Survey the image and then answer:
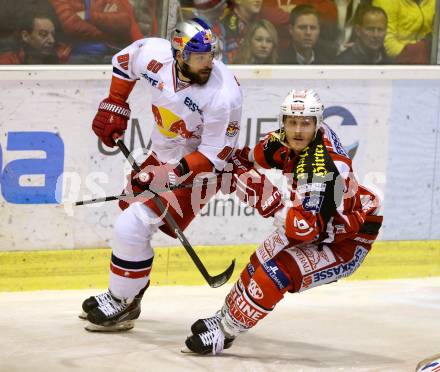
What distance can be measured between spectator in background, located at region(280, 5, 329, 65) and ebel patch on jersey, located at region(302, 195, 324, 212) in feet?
6.53

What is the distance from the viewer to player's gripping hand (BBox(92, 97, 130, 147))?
202 inches

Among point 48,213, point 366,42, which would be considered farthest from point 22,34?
point 366,42

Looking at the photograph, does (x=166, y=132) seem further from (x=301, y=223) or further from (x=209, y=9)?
(x=209, y=9)

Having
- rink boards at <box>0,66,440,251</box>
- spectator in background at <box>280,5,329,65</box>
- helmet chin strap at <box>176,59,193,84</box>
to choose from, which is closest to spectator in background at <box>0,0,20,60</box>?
rink boards at <box>0,66,440,251</box>

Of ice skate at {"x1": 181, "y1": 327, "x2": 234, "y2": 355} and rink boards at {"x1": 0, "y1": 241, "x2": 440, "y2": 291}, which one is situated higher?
ice skate at {"x1": 181, "y1": 327, "x2": 234, "y2": 355}

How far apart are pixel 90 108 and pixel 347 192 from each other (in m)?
1.70

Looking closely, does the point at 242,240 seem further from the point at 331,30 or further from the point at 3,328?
the point at 3,328

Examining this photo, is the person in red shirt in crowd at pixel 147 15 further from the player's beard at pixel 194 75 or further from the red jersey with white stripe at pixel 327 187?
the red jersey with white stripe at pixel 327 187

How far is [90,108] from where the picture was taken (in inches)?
230

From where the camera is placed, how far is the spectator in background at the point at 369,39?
256 inches

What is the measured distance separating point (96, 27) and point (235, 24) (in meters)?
0.76

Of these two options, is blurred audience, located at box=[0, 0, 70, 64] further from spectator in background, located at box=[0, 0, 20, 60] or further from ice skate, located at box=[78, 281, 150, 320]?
ice skate, located at box=[78, 281, 150, 320]

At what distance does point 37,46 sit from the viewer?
5785 mm

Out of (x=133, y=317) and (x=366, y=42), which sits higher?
(x=366, y=42)
